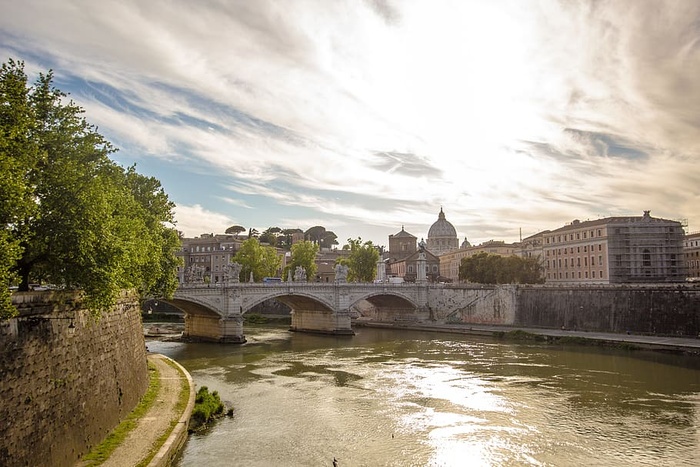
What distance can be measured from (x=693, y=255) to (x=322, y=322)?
56.3 m

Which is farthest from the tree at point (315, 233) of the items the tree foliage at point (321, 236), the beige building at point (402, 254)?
the beige building at point (402, 254)

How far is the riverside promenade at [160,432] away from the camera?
46.6ft

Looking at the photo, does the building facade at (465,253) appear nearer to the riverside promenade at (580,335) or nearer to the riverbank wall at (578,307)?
the riverbank wall at (578,307)

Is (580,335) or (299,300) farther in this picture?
(299,300)

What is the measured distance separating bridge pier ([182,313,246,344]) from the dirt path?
19.5 m

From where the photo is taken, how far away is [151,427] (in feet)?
56.4

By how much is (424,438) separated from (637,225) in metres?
50.5

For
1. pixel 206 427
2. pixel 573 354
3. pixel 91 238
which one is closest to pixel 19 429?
pixel 91 238

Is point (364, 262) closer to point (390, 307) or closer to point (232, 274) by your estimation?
point (390, 307)

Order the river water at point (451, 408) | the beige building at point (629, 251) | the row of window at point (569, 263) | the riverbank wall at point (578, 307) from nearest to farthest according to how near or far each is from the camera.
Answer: the river water at point (451, 408), the riverbank wall at point (578, 307), the beige building at point (629, 251), the row of window at point (569, 263)

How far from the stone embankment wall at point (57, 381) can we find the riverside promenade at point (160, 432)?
0.74 m

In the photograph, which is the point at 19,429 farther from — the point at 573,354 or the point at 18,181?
the point at 573,354

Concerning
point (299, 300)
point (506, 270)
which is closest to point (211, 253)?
point (299, 300)

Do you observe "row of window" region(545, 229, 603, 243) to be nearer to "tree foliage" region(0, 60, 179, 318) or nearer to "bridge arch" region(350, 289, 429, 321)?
"bridge arch" region(350, 289, 429, 321)
